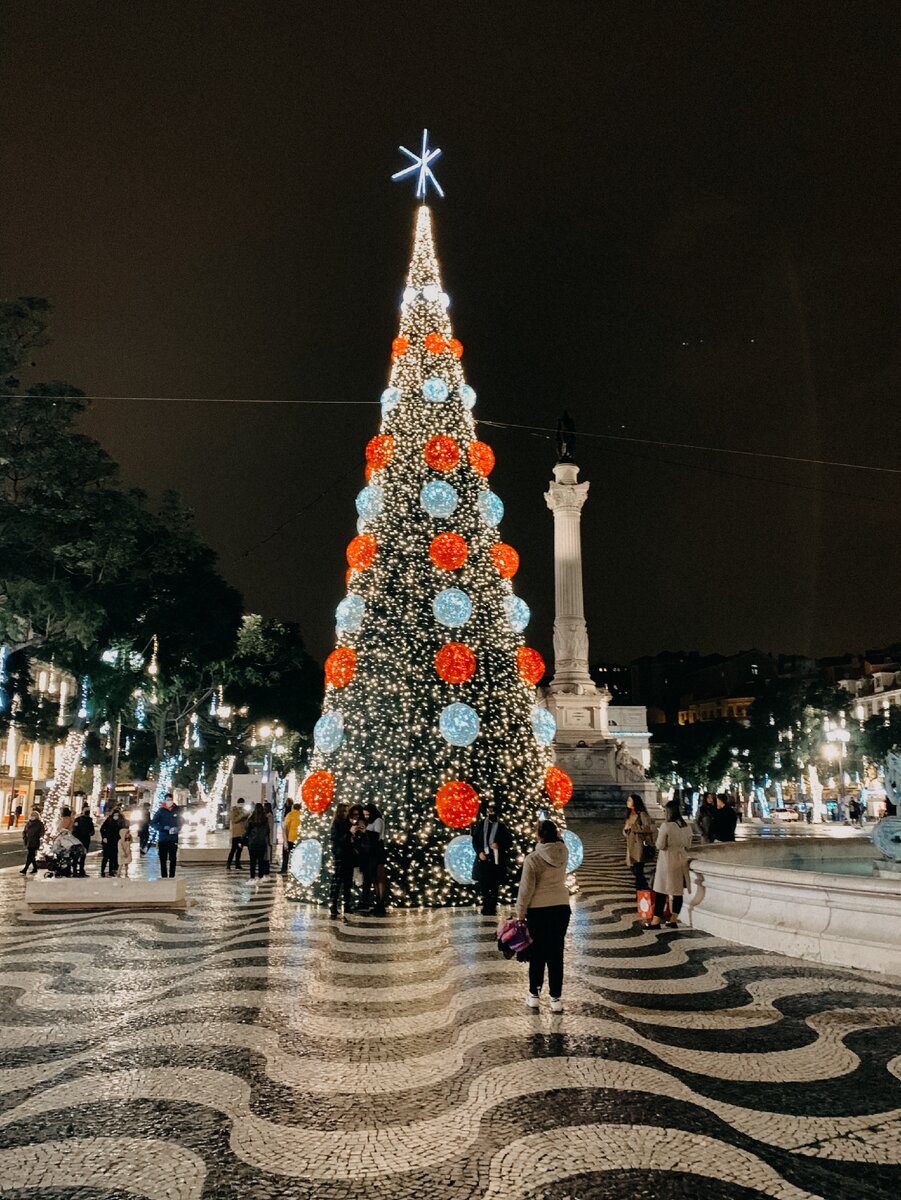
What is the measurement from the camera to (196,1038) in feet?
20.2

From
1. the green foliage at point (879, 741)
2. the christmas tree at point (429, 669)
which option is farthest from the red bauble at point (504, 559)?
the green foliage at point (879, 741)

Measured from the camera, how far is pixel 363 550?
14.1 metres

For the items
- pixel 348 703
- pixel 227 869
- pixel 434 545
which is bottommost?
pixel 227 869

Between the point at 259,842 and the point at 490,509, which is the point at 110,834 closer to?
the point at 259,842

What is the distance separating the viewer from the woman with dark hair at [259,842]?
666 inches

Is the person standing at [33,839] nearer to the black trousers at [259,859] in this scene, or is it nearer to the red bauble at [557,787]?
the black trousers at [259,859]

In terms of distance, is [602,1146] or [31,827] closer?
[602,1146]

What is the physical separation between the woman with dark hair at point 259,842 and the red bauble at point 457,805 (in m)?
5.84

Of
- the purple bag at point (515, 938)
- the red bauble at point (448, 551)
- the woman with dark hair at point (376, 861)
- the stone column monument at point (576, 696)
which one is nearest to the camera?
the purple bag at point (515, 938)

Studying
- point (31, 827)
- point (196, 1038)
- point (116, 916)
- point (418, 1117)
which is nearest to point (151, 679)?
point (31, 827)

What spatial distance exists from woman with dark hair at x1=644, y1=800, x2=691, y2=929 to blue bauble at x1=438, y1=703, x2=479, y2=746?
10.6 feet

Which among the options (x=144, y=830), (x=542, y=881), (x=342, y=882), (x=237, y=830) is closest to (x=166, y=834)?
(x=237, y=830)

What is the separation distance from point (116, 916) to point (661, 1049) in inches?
387

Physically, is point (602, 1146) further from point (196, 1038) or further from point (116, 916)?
point (116, 916)
